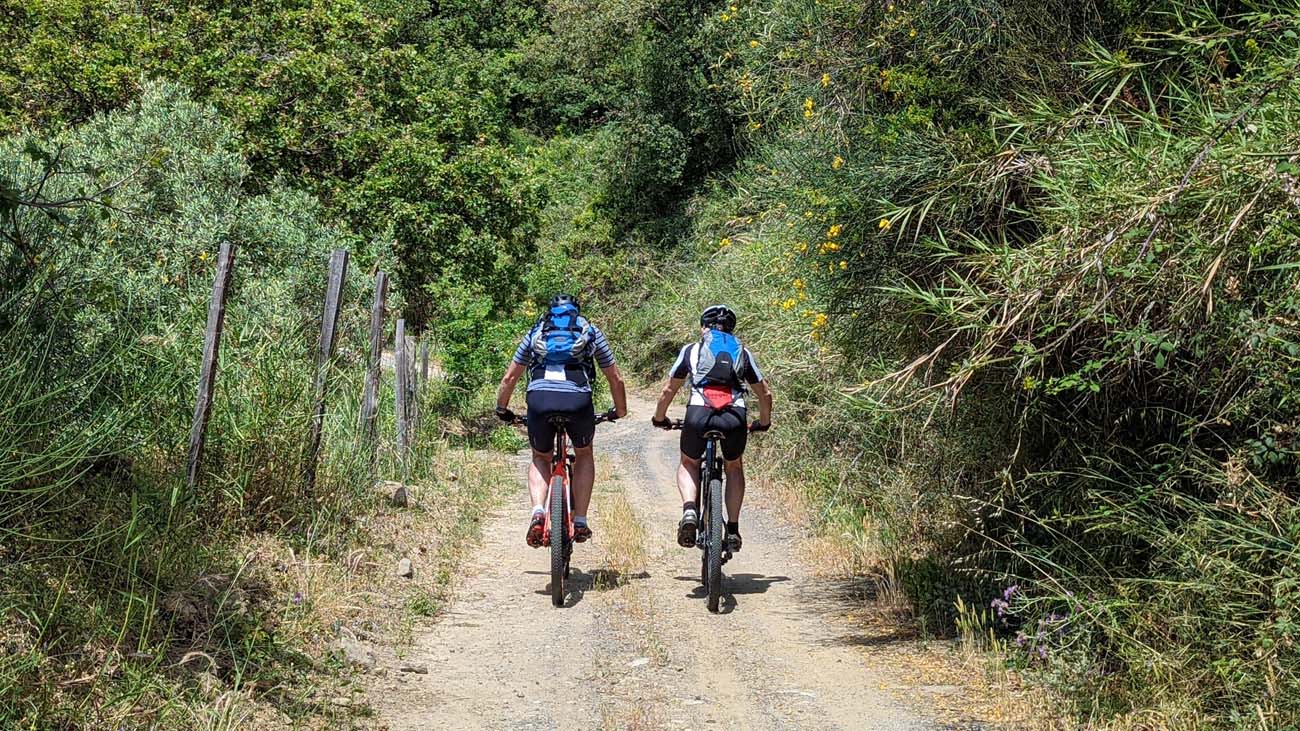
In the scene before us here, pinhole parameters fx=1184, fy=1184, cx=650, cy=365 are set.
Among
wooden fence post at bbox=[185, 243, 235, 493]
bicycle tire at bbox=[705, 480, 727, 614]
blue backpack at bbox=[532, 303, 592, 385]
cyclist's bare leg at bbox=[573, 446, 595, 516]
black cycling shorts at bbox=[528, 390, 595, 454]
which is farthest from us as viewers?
cyclist's bare leg at bbox=[573, 446, 595, 516]

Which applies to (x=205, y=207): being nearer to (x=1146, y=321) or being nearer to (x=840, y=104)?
(x=840, y=104)

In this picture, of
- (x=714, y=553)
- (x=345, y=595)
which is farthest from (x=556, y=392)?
(x=345, y=595)

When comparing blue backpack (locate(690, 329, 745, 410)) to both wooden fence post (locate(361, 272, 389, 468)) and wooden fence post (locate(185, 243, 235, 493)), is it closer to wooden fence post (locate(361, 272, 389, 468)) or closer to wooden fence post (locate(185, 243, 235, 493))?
wooden fence post (locate(185, 243, 235, 493))

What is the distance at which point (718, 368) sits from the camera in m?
7.73

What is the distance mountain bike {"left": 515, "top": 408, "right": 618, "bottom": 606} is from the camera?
24.6 ft

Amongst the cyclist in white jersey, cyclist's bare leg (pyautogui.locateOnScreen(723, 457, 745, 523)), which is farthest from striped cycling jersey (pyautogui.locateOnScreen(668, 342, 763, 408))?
cyclist's bare leg (pyautogui.locateOnScreen(723, 457, 745, 523))

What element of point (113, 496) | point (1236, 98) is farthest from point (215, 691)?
point (1236, 98)

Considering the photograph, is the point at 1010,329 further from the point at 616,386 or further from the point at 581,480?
the point at 581,480

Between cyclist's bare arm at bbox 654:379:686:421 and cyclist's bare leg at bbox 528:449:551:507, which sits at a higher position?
cyclist's bare arm at bbox 654:379:686:421

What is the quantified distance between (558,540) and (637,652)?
121 centimetres

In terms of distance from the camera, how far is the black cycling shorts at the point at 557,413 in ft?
25.5

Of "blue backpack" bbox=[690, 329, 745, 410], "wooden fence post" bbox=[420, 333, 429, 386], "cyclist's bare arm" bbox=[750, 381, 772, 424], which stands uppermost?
"wooden fence post" bbox=[420, 333, 429, 386]

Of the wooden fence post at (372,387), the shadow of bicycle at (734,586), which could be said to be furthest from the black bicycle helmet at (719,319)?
the wooden fence post at (372,387)

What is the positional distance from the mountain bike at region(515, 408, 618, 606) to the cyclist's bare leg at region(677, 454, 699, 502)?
2.01 ft
